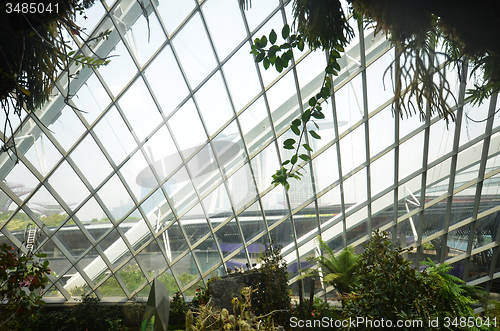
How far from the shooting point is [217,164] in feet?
32.0

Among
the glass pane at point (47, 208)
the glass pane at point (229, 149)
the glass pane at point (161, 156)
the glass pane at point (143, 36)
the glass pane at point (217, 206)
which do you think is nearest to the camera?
the glass pane at point (143, 36)

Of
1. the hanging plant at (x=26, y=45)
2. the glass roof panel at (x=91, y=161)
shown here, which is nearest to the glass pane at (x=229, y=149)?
the glass roof panel at (x=91, y=161)

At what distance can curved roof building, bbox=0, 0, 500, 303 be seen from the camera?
26.9 ft

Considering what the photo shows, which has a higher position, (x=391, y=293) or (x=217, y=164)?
(x=217, y=164)

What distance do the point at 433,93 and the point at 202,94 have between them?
7447 mm

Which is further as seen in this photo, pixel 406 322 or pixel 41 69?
pixel 406 322

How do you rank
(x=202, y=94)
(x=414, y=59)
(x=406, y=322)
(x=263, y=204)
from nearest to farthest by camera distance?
(x=414, y=59) → (x=406, y=322) → (x=202, y=94) → (x=263, y=204)

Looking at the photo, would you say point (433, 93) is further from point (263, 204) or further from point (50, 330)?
point (50, 330)

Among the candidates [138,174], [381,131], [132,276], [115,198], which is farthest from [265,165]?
[132,276]

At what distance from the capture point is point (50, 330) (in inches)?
418

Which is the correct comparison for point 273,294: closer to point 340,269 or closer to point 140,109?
point 340,269

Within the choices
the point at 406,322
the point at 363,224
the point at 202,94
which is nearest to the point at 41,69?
the point at 406,322

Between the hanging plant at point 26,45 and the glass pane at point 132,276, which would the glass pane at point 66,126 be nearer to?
the glass pane at point 132,276

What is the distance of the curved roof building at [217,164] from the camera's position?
26.9 ft
